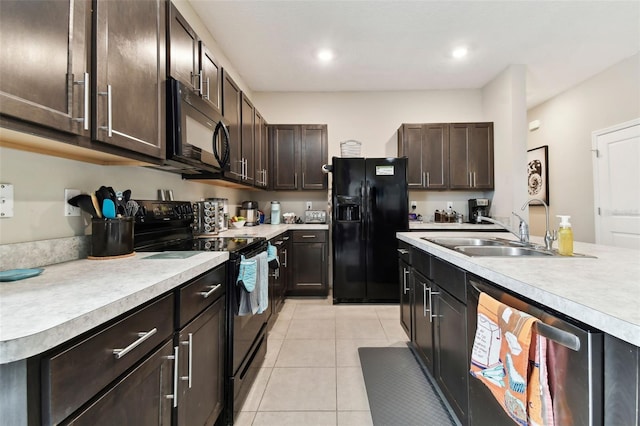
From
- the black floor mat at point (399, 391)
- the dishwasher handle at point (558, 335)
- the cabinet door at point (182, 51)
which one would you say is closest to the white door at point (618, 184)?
the black floor mat at point (399, 391)

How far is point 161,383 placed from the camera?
90 centimetres

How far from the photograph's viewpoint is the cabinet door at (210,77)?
1.84 meters

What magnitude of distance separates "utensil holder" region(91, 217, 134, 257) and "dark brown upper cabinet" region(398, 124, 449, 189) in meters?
3.23

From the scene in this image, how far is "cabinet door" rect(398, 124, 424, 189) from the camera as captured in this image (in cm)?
363

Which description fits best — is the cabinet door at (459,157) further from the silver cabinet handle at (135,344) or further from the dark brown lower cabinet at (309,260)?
the silver cabinet handle at (135,344)

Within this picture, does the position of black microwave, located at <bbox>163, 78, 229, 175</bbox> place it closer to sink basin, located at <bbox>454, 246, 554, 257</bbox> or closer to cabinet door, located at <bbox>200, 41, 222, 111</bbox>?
cabinet door, located at <bbox>200, 41, 222, 111</bbox>

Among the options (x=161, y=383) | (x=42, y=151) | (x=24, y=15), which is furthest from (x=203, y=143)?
(x=161, y=383)

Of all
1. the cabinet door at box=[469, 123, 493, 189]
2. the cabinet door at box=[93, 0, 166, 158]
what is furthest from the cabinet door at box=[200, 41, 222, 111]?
the cabinet door at box=[469, 123, 493, 189]

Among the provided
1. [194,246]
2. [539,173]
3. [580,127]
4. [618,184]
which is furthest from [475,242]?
[539,173]

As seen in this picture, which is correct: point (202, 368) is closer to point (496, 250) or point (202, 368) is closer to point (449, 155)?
point (496, 250)

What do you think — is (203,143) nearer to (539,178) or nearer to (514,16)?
(514,16)

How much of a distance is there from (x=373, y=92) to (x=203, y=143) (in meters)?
3.02

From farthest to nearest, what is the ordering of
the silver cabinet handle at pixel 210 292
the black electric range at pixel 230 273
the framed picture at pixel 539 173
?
1. the framed picture at pixel 539 173
2. the black electric range at pixel 230 273
3. the silver cabinet handle at pixel 210 292

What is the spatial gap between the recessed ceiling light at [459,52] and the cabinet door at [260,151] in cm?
231
